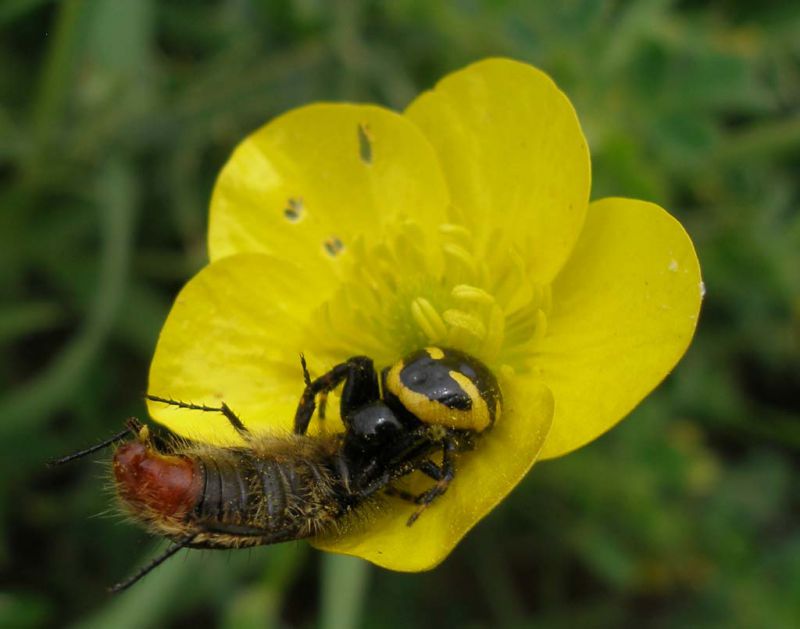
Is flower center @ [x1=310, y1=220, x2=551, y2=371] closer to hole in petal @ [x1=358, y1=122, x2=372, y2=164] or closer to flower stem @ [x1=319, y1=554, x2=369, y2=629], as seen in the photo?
hole in petal @ [x1=358, y1=122, x2=372, y2=164]

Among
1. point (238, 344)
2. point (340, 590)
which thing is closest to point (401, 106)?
point (238, 344)

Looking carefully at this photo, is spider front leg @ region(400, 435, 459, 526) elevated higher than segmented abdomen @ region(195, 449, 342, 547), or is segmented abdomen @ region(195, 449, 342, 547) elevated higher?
segmented abdomen @ region(195, 449, 342, 547)

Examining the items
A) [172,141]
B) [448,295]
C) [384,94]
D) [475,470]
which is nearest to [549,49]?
[384,94]

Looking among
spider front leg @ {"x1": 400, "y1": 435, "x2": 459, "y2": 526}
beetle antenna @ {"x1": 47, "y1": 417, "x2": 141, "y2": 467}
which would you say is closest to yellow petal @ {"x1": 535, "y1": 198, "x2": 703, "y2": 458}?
spider front leg @ {"x1": 400, "y1": 435, "x2": 459, "y2": 526}

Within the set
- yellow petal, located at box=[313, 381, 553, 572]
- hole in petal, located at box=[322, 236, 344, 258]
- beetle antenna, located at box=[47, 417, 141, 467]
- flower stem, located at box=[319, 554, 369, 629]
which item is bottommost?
flower stem, located at box=[319, 554, 369, 629]

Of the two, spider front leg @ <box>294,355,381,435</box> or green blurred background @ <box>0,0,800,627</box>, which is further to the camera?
green blurred background @ <box>0,0,800,627</box>
